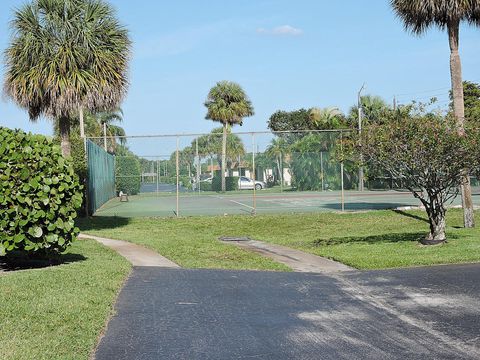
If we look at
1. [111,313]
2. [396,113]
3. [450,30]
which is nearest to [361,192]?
[450,30]

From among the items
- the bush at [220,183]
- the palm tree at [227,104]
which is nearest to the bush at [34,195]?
the bush at [220,183]

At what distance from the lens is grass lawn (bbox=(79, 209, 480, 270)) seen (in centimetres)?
1289

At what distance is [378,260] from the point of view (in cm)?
1260

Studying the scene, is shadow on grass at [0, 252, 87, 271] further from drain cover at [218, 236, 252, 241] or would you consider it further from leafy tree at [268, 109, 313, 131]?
leafy tree at [268, 109, 313, 131]

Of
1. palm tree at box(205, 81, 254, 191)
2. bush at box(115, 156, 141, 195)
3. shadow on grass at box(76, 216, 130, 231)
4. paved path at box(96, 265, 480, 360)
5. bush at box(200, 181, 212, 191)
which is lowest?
paved path at box(96, 265, 480, 360)

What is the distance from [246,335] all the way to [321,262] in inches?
253

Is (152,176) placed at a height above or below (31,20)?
below

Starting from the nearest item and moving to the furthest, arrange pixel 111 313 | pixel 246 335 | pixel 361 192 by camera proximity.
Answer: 1. pixel 246 335
2. pixel 111 313
3. pixel 361 192

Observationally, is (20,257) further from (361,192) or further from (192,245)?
(361,192)

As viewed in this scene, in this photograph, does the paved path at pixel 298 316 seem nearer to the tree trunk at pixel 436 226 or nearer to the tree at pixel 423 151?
the tree at pixel 423 151

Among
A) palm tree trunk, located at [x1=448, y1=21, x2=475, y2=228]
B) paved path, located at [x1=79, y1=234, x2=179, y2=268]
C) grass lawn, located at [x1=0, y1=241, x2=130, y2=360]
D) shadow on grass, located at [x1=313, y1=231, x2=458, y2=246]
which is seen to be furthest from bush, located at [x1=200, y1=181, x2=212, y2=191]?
grass lawn, located at [x1=0, y1=241, x2=130, y2=360]

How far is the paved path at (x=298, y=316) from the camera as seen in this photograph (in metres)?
6.18

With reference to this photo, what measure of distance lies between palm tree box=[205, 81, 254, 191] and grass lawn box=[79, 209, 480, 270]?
29.4 metres

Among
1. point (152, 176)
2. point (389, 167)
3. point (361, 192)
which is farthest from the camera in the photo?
point (152, 176)
